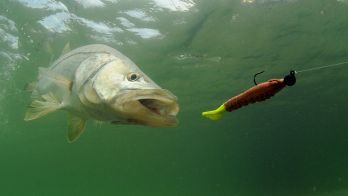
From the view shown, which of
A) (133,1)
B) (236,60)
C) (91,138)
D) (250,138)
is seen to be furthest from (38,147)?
(133,1)

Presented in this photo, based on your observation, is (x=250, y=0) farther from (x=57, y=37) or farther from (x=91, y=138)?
(x=91, y=138)

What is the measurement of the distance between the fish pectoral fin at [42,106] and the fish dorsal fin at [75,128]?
0.38 meters

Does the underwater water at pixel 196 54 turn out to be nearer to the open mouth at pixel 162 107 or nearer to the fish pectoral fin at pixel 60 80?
the fish pectoral fin at pixel 60 80

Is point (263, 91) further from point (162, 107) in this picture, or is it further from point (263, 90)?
point (162, 107)

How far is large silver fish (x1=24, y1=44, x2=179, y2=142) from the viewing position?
3.50m

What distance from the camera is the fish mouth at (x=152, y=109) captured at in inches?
135

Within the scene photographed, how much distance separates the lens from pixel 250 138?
72.9 m

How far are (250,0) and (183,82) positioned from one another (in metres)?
12.8

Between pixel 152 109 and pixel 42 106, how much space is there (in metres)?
2.14

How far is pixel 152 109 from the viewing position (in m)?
3.57

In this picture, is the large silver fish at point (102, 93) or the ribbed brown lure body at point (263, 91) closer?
the ribbed brown lure body at point (263, 91)

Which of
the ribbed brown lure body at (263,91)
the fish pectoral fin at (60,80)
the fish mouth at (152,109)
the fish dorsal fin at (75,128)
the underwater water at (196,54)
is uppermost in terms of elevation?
the underwater water at (196,54)

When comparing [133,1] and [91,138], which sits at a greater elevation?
[91,138]

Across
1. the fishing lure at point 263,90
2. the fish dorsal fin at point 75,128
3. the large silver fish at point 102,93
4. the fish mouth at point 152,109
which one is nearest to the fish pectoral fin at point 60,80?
the large silver fish at point 102,93
